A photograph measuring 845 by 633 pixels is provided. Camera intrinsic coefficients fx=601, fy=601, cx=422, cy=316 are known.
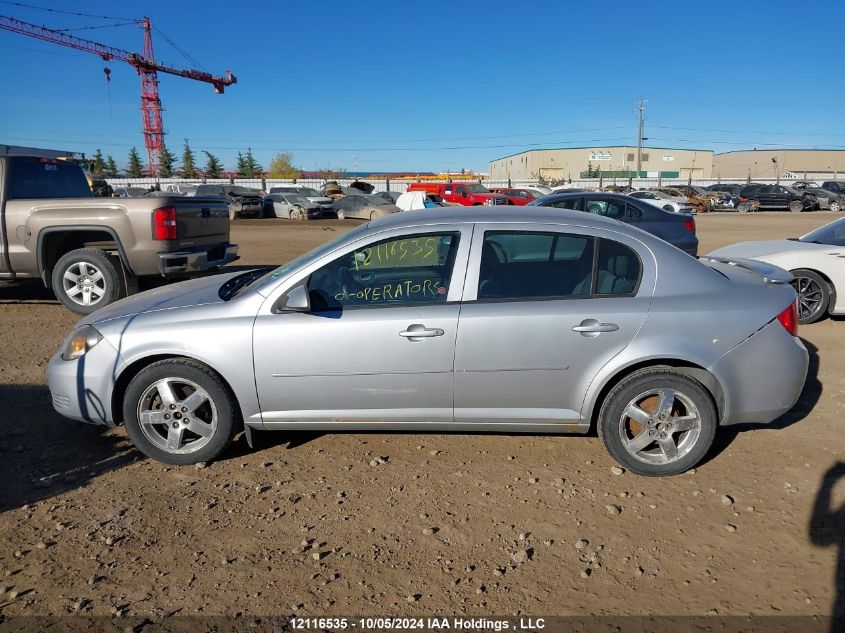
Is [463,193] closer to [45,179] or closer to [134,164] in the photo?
[45,179]

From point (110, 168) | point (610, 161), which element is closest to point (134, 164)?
point (110, 168)

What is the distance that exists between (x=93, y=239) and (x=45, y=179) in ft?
4.34

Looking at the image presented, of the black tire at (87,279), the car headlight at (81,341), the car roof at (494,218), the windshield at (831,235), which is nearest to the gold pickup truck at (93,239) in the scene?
the black tire at (87,279)

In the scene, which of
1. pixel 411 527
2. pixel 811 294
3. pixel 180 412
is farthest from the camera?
pixel 811 294

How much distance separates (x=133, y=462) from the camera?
3947 mm

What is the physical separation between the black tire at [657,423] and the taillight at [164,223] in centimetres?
574

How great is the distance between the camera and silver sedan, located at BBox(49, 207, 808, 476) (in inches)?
140

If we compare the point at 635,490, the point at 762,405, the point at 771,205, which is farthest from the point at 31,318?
the point at 771,205

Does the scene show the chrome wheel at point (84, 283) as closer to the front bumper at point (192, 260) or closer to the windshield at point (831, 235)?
the front bumper at point (192, 260)

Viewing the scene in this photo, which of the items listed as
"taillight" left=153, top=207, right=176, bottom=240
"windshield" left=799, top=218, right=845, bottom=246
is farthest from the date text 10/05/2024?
"windshield" left=799, top=218, right=845, bottom=246

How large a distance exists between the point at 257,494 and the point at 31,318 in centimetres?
586

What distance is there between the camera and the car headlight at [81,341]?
3805 millimetres

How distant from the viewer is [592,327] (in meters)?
3.52

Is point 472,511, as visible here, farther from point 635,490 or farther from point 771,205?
point 771,205
